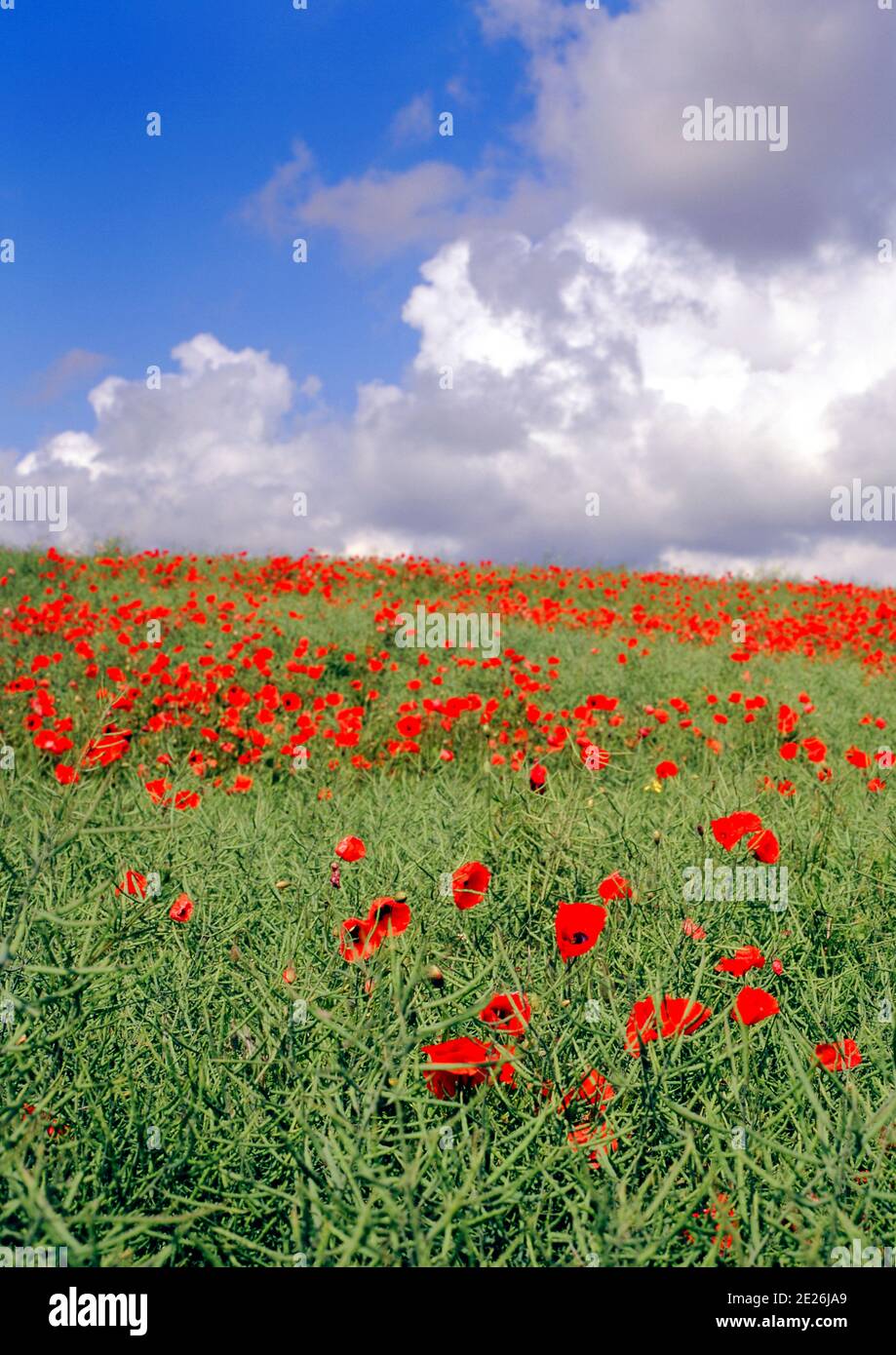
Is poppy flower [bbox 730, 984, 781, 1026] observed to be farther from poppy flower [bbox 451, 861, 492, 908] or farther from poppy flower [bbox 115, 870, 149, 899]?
poppy flower [bbox 115, 870, 149, 899]

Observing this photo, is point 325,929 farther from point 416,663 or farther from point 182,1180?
point 416,663

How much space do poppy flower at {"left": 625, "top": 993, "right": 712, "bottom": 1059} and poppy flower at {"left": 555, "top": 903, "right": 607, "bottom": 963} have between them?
15cm

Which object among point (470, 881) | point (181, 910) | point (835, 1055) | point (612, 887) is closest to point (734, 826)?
point (612, 887)

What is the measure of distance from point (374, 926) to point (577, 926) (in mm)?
316

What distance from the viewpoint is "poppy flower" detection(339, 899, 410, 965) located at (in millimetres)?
1368

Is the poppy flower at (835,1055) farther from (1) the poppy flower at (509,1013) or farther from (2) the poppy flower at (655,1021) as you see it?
(1) the poppy flower at (509,1013)

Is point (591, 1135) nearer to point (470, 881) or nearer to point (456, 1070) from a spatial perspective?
point (456, 1070)

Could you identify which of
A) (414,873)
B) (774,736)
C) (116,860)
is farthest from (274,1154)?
(774,736)

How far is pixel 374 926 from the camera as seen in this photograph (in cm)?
140

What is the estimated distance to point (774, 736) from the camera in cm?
563

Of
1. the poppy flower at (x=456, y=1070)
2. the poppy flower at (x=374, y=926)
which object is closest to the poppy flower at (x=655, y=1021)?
the poppy flower at (x=456, y=1070)

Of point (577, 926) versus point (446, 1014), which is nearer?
point (577, 926)

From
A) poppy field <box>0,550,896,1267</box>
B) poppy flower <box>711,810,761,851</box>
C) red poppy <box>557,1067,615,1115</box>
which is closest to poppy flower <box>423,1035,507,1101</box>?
poppy field <box>0,550,896,1267</box>

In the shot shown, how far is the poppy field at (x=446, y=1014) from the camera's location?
1.19m
